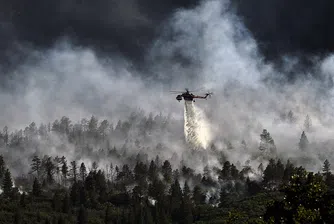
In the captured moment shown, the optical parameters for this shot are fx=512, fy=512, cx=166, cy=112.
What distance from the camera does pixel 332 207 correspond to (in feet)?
209

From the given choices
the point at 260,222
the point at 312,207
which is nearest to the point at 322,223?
the point at 312,207

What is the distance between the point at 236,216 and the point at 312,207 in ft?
32.2

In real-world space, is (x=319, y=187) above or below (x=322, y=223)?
above

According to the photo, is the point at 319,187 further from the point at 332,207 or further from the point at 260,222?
the point at 260,222

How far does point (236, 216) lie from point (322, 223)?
35.8 ft

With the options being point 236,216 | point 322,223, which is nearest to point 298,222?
point 322,223

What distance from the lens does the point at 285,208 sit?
65.3 m

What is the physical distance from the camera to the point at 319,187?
63.8 metres

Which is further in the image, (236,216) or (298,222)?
(236,216)

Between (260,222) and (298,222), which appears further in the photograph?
(260,222)

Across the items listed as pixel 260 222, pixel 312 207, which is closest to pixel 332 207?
pixel 312 207

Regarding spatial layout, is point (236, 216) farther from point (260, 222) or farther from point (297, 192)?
point (297, 192)

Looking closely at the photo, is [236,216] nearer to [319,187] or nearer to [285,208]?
[285,208]

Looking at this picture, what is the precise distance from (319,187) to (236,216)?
Result: 11373mm
